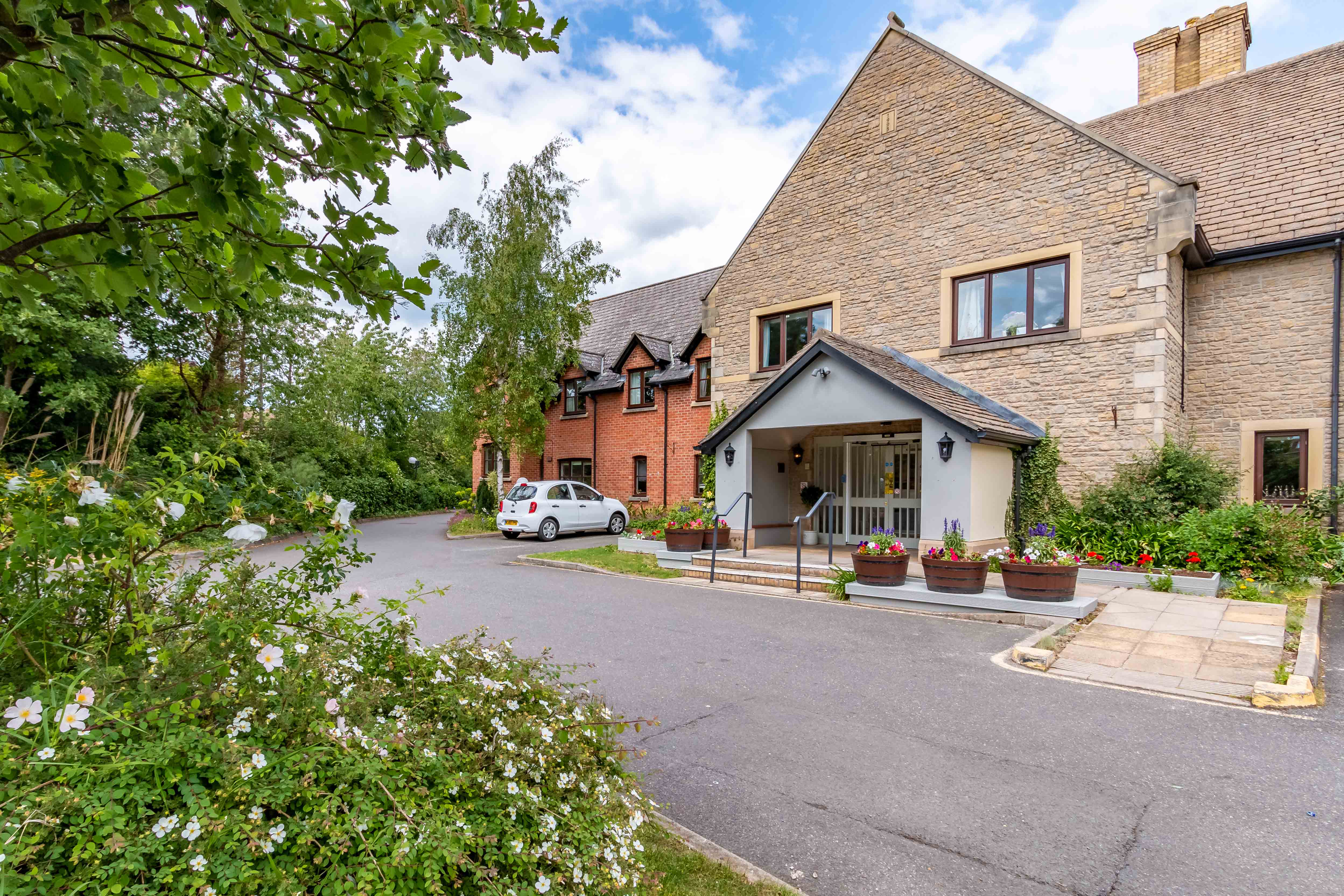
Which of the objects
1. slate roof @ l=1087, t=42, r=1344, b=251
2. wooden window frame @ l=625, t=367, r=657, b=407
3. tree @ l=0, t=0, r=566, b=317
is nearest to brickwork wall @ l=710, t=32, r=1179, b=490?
slate roof @ l=1087, t=42, r=1344, b=251

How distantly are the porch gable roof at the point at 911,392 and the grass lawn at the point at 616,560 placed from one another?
2.70 m

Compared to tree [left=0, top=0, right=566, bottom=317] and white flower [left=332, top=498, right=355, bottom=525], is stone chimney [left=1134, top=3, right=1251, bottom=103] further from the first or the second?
white flower [left=332, top=498, right=355, bottom=525]

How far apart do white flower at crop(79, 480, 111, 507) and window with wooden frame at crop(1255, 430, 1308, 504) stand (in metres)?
15.9

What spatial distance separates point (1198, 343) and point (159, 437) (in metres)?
23.9

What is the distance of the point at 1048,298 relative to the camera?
12344mm

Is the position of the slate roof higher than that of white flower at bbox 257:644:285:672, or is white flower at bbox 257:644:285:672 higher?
the slate roof

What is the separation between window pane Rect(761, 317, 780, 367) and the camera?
16.2m

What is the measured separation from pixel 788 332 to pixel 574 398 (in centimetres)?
1048

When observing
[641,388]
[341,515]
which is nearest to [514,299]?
[641,388]

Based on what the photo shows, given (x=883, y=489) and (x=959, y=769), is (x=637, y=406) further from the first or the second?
(x=959, y=769)

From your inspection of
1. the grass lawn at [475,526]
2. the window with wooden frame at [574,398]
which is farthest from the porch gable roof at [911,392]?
the window with wooden frame at [574,398]

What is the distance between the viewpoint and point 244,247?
2377 mm

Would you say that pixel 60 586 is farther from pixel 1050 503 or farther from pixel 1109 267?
pixel 1109 267

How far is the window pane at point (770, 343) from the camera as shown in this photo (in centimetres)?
1616
